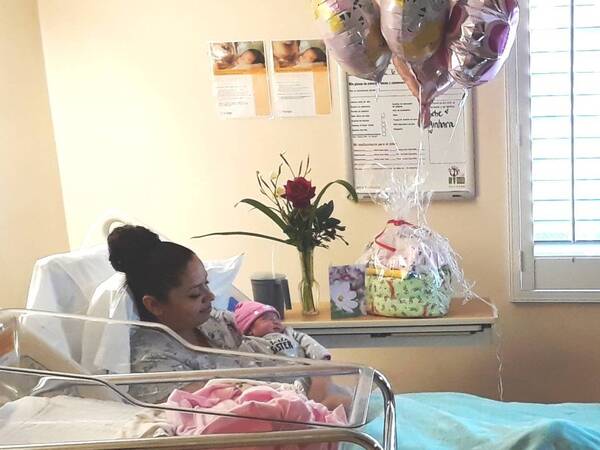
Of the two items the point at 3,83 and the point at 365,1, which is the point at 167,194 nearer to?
the point at 3,83

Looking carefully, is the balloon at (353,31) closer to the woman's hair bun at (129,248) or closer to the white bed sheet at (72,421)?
the woman's hair bun at (129,248)

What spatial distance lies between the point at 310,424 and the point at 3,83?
1.71m

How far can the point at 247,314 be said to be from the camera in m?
2.01

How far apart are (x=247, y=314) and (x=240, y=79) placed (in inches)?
35.5

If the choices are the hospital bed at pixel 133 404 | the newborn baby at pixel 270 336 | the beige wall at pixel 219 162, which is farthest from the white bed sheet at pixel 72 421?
the beige wall at pixel 219 162

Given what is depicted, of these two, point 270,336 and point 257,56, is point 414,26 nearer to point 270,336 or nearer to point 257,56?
point 257,56

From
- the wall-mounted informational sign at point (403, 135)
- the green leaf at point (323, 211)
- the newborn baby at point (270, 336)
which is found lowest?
the newborn baby at point (270, 336)

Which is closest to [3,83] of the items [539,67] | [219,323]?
[219,323]

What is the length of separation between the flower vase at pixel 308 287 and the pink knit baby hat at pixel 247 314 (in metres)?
0.32

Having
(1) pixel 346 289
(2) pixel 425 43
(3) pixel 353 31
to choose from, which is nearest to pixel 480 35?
(2) pixel 425 43

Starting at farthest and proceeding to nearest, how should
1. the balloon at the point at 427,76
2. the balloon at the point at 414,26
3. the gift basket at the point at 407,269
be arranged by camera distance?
the gift basket at the point at 407,269, the balloon at the point at 427,76, the balloon at the point at 414,26

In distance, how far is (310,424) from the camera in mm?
1093

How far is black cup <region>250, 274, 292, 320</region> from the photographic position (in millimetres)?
2328

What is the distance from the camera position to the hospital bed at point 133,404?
1031 mm
